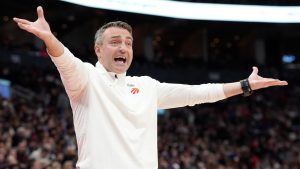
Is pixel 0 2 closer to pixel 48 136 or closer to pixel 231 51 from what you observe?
pixel 48 136

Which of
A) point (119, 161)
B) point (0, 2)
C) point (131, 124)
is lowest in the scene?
point (119, 161)

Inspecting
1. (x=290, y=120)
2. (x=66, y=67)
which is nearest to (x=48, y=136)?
(x=66, y=67)

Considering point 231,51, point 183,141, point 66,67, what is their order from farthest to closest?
point 231,51 → point 183,141 → point 66,67

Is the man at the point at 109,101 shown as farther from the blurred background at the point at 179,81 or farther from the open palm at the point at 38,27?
the blurred background at the point at 179,81

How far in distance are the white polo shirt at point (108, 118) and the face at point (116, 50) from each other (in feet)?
0.14

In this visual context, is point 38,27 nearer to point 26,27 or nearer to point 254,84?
point 26,27

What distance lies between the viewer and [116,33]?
284 cm

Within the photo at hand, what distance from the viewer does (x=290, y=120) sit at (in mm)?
20703

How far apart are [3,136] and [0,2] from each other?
1080cm

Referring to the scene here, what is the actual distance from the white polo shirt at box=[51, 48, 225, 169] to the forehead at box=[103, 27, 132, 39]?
0.57ft

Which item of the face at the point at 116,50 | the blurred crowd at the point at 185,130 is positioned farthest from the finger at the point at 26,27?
the blurred crowd at the point at 185,130

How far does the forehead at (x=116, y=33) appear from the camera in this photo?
9.31ft

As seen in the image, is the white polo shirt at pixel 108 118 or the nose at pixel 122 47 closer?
the white polo shirt at pixel 108 118

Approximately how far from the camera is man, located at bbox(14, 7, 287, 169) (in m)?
2.56
